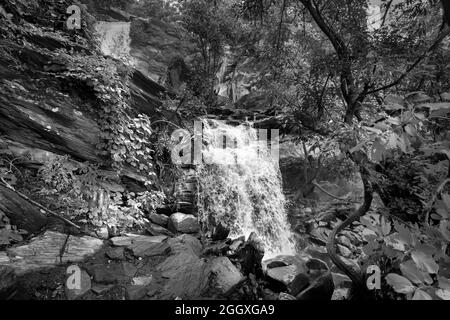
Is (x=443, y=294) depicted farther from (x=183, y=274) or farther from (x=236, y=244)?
(x=236, y=244)

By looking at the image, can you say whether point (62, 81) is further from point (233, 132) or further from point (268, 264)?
point (233, 132)

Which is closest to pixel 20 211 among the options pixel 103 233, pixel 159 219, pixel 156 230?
pixel 103 233

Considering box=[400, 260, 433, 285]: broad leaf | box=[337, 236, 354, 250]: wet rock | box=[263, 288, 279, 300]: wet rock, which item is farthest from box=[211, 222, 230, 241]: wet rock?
box=[400, 260, 433, 285]: broad leaf

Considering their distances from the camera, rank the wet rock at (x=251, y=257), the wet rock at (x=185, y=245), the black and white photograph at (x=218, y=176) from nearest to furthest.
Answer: the black and white photograph at (x=218, y=176) → the wet rock at (x=185, y=245) → the wet rock at (x=251, y=257)

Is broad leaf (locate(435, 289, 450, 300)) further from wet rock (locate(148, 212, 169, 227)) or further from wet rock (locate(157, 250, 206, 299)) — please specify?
wet rock (locate(148, 212, 169, 227))

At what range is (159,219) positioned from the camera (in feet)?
18.7

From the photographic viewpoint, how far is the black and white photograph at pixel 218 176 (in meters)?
1.99

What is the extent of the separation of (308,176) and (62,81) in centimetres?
837

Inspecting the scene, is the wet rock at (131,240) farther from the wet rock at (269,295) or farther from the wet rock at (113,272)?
the wet rock at (269,295)

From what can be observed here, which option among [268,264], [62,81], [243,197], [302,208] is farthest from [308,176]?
[62,81]

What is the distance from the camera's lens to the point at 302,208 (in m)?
9.67

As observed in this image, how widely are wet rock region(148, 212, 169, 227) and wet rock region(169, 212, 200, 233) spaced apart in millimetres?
111

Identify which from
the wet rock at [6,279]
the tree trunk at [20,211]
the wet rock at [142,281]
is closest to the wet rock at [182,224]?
the wet rock at [142,281]

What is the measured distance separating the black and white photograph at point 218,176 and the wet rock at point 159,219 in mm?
40
